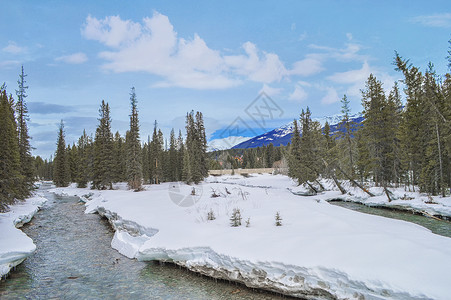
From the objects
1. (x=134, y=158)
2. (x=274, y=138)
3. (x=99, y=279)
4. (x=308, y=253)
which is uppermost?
(x=274, y=138)

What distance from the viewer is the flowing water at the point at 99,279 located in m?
6.89

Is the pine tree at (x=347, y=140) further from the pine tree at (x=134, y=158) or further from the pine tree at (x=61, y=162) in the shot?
the pine tree at (x=61, y=162)

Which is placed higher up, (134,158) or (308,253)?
(134,158)

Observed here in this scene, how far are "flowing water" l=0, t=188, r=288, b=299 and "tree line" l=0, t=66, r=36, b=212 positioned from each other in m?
9.04

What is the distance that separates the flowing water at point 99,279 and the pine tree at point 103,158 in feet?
99.9

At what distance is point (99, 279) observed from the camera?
7.93 m

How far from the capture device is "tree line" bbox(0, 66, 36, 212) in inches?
716

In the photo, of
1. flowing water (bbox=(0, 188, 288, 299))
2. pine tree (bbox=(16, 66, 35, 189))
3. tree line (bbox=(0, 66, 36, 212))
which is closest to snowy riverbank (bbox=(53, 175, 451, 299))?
flowing water (bbox=(0, 188, 288, 299))

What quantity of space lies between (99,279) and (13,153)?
19385 mm

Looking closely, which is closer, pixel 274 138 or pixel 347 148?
pixel 347 148

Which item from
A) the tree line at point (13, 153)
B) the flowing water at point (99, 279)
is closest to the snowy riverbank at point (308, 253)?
the flowing water at point (99, 279)

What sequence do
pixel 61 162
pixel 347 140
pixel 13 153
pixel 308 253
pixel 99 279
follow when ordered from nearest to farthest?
pixel 308 253 → pixel 99 279 → pixel 13 153 → pixel 347 140 → pixel 61 162

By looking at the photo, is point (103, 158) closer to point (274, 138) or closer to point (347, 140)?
point (347, 140)

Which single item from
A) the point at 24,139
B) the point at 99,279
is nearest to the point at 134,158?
the point at 24,139
